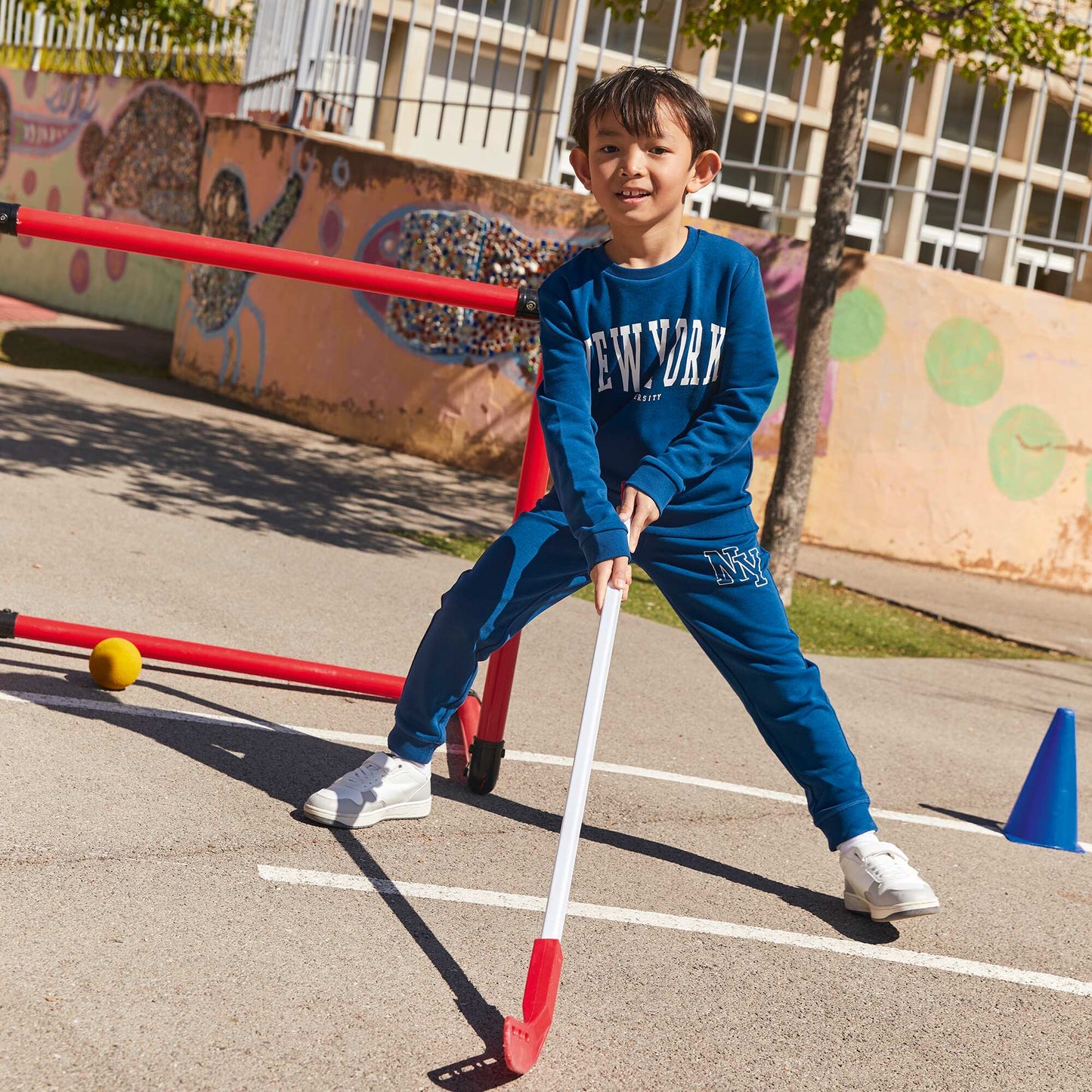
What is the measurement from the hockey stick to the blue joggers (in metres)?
0.42

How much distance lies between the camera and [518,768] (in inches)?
167

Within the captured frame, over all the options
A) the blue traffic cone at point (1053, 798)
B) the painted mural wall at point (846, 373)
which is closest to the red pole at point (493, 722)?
the blue traffic cone at point (1053, 798)

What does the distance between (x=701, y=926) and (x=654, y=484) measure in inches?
42.5

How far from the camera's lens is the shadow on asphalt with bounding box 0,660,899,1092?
3.31 meters

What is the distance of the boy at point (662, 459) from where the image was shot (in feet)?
10.2

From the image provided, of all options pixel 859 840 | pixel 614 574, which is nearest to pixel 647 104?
pixel 614 574

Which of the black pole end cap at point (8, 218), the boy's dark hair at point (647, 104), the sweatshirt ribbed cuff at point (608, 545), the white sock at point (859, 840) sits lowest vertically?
the white sock at point (859, 840)

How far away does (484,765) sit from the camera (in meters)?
3.90

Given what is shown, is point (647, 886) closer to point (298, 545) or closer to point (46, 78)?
point (298, 545)

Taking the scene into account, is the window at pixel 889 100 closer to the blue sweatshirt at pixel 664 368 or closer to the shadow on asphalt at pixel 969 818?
the shadow on asphalt at pixel 969 818

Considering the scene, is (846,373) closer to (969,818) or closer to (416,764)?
(969,818)

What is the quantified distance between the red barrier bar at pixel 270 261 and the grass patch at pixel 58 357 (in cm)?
867

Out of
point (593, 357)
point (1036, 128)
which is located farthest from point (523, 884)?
point (1036, 128)

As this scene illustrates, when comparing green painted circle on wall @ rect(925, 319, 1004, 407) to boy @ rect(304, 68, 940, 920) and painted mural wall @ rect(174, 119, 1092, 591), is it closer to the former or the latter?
painted mural wall @ rect(174, 119, 1092, 591)
